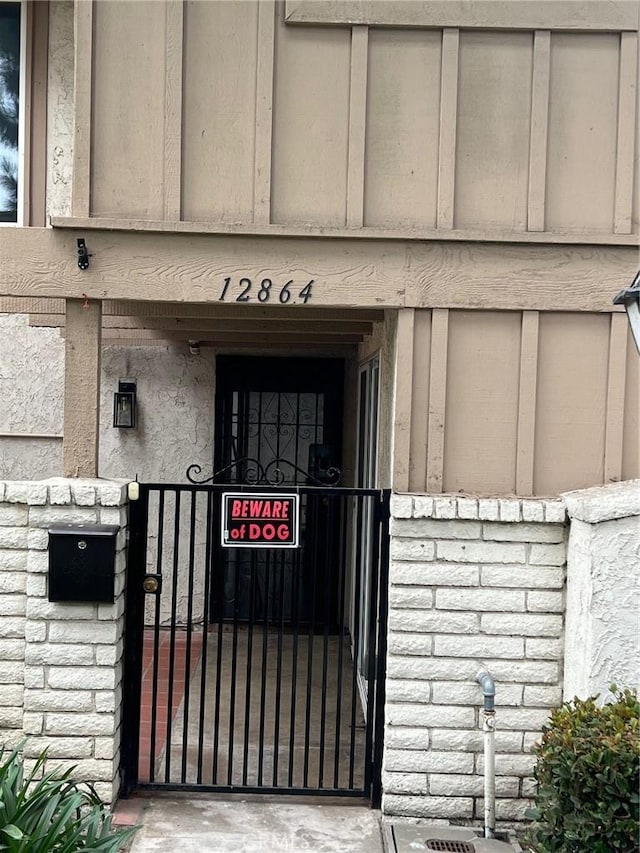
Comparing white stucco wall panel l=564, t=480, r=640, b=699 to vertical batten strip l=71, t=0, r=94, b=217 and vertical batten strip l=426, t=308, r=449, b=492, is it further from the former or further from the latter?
vertical batten strip l=71, t=0, r=94, b=217

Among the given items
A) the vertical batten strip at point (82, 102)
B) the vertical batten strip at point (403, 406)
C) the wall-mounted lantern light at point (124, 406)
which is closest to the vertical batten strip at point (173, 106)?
the vertical batten strip at point (82, 102)

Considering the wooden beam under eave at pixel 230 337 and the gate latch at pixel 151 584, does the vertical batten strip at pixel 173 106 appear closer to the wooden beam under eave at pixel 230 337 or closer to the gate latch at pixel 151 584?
the gate latch at pixel 151 584

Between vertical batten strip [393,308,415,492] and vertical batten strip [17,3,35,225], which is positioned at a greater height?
vertical batten strip [17,3,35,225]

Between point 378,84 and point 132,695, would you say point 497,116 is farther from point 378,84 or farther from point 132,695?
point 132,695

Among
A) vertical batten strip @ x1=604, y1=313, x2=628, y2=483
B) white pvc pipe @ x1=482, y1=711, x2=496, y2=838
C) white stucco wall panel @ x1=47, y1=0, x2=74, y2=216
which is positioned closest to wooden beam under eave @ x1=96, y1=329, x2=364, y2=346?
white stucco wall panel @ x1=47, y1=0, x2=74, y2=216

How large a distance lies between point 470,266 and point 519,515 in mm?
1340

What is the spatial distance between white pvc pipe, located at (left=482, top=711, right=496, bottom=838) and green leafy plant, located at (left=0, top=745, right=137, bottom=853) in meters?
1.75

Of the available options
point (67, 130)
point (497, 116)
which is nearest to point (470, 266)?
point (497, 116)

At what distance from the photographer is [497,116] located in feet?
14.4

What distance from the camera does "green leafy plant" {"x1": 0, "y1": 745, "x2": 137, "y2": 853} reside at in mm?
3305

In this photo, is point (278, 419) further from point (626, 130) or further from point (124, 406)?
point (626, 130)

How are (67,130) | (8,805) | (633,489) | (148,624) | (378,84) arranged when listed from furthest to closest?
1. (148,624)
2. (67,130)
3. (378,84)
4. (633,489)
5. (8,805)

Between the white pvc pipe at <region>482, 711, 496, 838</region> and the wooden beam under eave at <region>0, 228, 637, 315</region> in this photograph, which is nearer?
the white pvc pipe at <region>482, 711, 496, 838</region>

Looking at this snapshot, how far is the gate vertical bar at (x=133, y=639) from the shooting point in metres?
4.54
